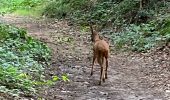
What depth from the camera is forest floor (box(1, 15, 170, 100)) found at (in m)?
7.82

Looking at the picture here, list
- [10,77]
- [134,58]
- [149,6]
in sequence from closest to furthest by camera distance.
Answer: [10,77]
[134,58]
[149,6]

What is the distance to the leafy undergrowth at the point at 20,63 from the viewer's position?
283 inches

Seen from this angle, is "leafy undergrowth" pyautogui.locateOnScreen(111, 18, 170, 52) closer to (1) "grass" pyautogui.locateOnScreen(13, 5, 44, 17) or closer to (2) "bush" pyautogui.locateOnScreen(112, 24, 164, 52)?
(2) "bush" pyautogui.locateOnScreen(112, 24, 164, 52)

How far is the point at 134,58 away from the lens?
12203mm

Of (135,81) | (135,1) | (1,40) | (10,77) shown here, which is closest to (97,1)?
(135,1)

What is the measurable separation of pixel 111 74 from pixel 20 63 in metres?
2.30

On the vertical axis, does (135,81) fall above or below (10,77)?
below

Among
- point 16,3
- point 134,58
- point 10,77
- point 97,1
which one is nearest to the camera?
point 10,77

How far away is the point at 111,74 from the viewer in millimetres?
9945

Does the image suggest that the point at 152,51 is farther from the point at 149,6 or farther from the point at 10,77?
the point at 10,77

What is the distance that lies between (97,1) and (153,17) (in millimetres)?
5799

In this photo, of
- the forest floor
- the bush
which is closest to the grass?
the forest floor

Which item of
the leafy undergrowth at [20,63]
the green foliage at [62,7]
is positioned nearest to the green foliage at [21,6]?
the green foliage at [62,7]

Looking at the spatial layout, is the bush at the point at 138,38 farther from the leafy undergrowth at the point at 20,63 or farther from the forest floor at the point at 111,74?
the leafy undergrowth at the point at 20,63
